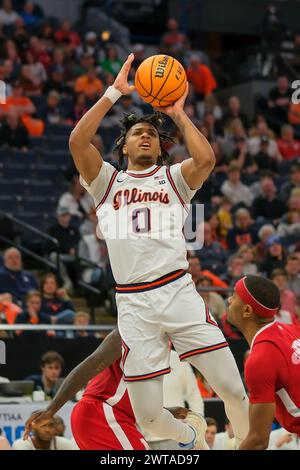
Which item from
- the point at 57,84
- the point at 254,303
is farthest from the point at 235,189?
the point at 254,303

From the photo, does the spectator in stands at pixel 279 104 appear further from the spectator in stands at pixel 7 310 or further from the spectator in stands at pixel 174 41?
the spectator in stands at pixel 7 310

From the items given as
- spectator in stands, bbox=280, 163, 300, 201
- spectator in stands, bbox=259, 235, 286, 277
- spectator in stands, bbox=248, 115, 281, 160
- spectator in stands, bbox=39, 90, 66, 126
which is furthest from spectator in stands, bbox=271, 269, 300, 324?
spectator in stands, bbox=39, 90, 66, 126

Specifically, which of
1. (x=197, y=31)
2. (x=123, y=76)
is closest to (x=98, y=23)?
(x=197, y=31)

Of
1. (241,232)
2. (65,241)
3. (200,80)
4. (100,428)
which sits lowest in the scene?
(100,428)

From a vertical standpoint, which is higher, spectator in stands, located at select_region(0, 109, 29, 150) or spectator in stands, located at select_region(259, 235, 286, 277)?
spectator in stands, located at select_region(0, 109, 29, 150)

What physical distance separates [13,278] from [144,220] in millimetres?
7323

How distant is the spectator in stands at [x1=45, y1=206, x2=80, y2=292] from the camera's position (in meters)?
16.0

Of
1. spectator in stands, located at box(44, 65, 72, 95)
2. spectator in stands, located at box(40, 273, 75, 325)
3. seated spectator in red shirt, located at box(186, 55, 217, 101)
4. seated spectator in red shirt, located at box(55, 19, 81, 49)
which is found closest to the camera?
spectator in stands, located at box(40, 273, 75, 325)

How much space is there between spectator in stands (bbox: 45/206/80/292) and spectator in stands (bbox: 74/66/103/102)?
4127mm

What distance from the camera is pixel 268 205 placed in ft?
60.2

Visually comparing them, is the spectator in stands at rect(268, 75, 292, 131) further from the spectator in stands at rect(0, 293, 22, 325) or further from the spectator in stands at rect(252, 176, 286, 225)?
the spectator in stands at rect(0, 293, 22, 325)

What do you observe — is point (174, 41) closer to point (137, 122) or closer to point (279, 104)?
point (279, 104)
